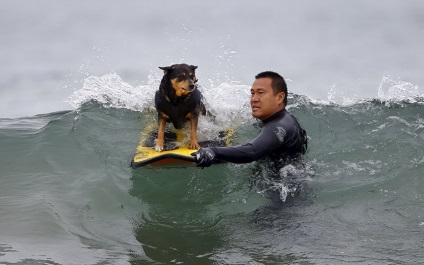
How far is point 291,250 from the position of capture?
5.16 metres

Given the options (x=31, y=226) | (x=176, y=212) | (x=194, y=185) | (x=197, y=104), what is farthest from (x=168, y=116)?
(x=31, y=226)

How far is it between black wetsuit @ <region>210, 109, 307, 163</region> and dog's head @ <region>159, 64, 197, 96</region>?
1444 mm

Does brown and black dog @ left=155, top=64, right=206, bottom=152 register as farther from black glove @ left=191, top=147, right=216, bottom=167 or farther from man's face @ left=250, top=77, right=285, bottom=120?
black glove @ left=191, top=147, right=216, bottom=167

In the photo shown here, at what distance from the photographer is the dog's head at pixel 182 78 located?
23.4 ft

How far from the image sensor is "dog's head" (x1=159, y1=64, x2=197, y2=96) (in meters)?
7.14

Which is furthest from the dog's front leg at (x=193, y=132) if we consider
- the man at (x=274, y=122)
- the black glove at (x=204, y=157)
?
the black glove at (x=204, y=157)

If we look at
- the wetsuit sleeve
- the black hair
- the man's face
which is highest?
the black hair

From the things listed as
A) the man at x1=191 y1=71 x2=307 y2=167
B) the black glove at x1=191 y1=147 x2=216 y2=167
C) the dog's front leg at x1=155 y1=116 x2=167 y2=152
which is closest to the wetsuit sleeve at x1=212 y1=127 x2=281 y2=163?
the man at x1=191 y1=71 x2=307 y2=167

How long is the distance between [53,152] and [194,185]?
7.18 ft

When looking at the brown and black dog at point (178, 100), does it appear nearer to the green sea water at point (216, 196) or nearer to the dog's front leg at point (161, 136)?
the dog's front leg at point (161, 136)

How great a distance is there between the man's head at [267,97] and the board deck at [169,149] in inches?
38.2

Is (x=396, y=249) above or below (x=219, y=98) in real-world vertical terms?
below

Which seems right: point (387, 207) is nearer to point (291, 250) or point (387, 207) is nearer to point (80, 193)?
point (291, 250)

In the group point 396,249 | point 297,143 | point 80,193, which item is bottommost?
point 396,249
